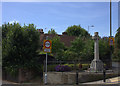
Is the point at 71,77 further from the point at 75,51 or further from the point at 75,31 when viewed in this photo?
the point at 75,31

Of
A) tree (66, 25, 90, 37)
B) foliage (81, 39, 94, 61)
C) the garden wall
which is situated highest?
tree (66, 25, 90, 37)

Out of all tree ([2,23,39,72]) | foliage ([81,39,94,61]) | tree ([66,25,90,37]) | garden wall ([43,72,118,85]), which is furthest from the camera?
tree ([66,25,90,37])

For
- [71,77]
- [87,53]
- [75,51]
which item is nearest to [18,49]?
[71,77]

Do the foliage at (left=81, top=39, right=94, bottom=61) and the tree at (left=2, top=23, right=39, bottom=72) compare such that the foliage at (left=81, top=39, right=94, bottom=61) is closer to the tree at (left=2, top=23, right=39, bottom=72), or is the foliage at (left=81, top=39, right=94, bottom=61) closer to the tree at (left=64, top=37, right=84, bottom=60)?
the tree at (left=64, top=37, right=84, bottom=60)

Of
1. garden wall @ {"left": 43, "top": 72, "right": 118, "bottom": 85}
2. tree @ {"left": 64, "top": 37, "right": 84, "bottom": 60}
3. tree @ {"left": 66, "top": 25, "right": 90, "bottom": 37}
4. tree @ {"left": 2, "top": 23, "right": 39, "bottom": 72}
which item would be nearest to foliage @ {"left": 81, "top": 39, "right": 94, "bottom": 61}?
tree @ {"left": 64, "top": 37, "right": 84, "bottom": 60}

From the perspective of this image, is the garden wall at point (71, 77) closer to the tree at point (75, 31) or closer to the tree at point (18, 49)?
the tree at point (18, 49)

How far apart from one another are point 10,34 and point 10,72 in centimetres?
442

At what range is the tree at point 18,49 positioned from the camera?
57.1 feet

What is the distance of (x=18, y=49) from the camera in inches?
697

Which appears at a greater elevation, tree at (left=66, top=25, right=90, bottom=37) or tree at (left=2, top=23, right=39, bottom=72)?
tree at (left=66, top=25, right=90, bottom=37)

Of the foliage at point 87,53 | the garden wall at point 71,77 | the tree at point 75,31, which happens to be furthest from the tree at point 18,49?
the tree at point 75,31

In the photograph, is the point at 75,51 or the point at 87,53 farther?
the point at 87,53

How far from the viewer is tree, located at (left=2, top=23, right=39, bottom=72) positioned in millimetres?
17406

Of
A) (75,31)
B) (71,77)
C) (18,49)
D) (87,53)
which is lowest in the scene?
(71,77)
